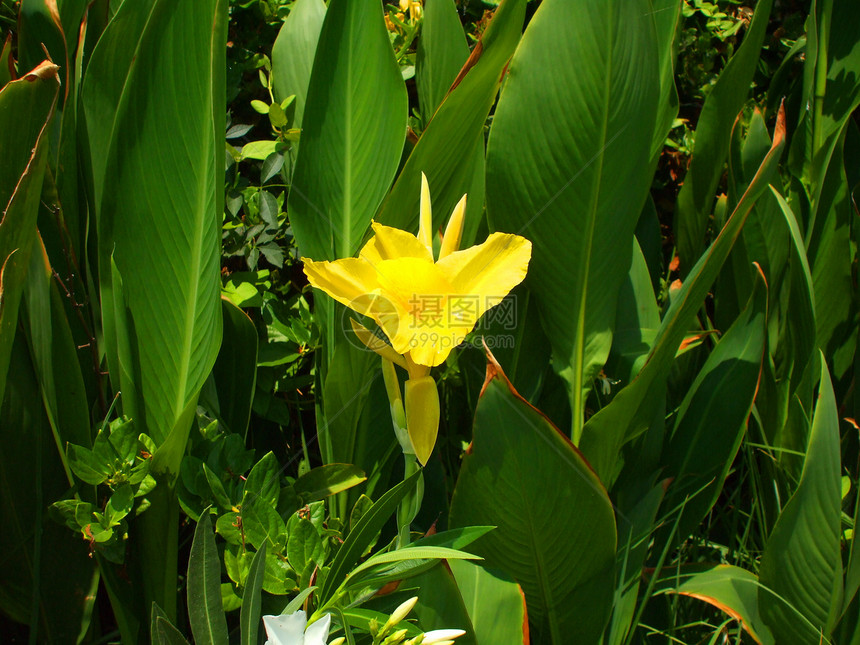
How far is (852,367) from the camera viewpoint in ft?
4.18

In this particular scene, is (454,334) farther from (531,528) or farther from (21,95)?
(21,95)

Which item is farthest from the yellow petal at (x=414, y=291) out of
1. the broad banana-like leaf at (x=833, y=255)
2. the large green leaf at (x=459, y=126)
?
the broad banana-like leaf at (x=833, y=255)

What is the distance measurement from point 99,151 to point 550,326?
2.03 feet

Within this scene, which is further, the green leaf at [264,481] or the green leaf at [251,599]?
the green leaf at [264,481]

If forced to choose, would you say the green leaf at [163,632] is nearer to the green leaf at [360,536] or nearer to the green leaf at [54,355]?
the green leaf at [360,536]

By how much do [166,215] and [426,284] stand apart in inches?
14.0

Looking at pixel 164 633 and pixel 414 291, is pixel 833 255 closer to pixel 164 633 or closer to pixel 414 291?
pixel 414 291

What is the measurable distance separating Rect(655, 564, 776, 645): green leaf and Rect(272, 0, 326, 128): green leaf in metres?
0.89

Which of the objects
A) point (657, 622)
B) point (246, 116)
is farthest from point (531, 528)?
point (246, 116)

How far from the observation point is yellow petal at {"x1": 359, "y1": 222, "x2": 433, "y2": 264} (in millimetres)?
605

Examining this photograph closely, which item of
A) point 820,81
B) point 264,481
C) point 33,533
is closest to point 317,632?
point 264,481

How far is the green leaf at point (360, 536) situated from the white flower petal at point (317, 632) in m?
0.12

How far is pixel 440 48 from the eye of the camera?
0.97 meters

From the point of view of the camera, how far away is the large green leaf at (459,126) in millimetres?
756
